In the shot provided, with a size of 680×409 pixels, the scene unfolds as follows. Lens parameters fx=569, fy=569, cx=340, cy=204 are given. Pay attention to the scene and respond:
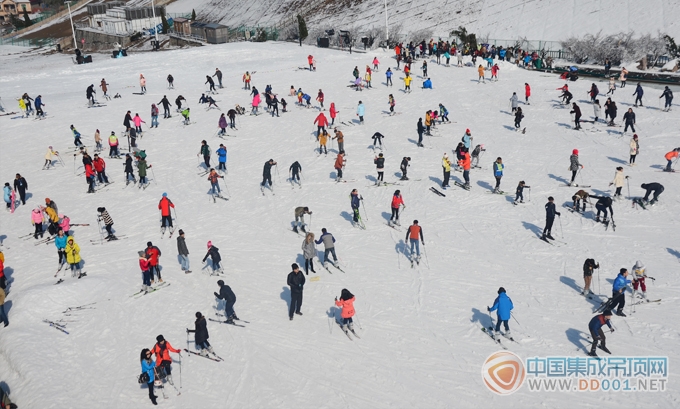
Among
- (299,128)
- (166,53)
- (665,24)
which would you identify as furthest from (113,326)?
(665,24)

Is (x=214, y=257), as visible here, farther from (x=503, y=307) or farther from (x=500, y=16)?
(x=500, y=16)

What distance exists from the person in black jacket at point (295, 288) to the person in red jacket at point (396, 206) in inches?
231

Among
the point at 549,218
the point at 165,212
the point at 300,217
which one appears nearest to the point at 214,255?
the point at 300,217

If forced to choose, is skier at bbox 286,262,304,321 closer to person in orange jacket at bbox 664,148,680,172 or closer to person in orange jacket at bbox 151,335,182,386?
person in orange jacket at bbox 151,335,182,386

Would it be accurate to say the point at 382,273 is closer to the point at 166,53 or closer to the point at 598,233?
the point at 598,233

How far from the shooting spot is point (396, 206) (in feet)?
65.6

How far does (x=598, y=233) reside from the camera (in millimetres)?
19422

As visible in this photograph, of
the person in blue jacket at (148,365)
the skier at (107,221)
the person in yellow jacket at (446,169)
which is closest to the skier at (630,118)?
the person in yellow jacket at (446,169)

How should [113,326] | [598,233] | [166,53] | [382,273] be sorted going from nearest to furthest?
[113,326] → [382,273] → [598,233] → [166,53]

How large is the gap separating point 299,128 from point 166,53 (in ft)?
82.7

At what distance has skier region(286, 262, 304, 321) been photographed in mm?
14578

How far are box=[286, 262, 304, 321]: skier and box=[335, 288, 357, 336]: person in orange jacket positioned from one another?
1.14 m

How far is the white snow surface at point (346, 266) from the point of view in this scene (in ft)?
42.8

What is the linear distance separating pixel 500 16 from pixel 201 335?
193 feet
